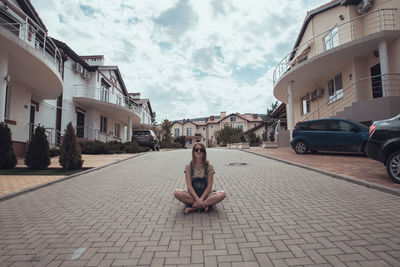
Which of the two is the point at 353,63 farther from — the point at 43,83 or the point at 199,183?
the point at 43,83

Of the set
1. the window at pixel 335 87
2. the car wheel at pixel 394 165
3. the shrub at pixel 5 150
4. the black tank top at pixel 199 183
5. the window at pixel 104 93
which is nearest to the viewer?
the black tank top at pixel 199 183

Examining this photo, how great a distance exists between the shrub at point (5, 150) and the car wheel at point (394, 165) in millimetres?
12364

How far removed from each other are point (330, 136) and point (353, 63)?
218 inches

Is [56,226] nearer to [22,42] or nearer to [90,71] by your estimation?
[22,42]

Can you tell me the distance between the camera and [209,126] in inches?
2403

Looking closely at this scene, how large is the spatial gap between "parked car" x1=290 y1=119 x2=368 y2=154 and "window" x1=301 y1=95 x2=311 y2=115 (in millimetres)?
8148

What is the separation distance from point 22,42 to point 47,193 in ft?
22.1

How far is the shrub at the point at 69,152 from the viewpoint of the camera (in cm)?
808

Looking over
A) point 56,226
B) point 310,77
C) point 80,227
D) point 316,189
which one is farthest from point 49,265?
point 310,77

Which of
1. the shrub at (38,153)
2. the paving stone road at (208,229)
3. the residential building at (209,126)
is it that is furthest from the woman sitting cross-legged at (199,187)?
the residential building at (209,126)

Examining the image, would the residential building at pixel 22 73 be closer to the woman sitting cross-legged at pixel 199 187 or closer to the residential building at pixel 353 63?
the woman sitting cross-legged at pixel 199 187

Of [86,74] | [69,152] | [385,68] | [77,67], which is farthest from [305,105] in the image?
[86,74]

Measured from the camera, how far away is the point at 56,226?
318cm

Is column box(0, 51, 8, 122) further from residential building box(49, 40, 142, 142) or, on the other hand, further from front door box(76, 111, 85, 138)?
front door box(76, 111, 85, 138)
